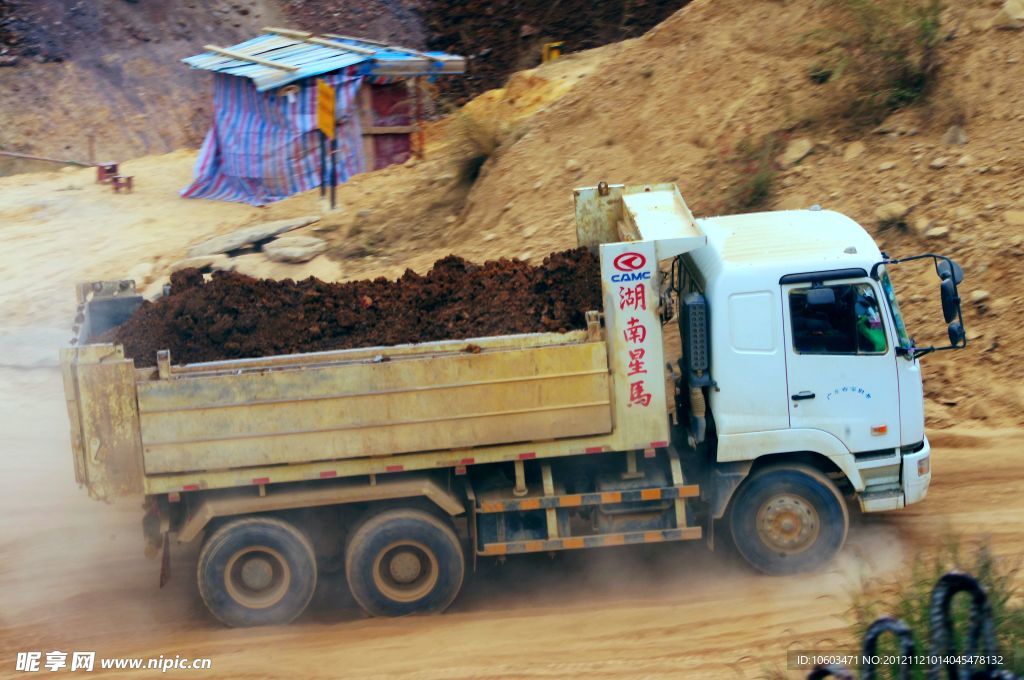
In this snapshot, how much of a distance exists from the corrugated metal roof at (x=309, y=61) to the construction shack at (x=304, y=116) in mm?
22

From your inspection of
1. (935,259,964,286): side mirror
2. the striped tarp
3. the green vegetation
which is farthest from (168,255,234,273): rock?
(935,259,964,286): side mirror

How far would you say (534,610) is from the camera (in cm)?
788

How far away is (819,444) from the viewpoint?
7.62 meters

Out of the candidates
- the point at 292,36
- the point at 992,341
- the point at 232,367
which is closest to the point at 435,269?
the point at 232,367

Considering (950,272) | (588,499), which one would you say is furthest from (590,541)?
(950,272)

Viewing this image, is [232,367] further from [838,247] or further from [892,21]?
[892,21]

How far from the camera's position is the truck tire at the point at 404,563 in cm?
765

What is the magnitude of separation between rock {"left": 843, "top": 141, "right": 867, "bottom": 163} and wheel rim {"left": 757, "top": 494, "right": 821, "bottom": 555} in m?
6.73

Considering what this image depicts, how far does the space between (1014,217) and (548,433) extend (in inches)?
279

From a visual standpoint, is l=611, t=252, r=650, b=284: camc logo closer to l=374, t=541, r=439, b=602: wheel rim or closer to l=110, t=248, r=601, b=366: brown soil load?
l=110, t=248, r=601, b=366: brown soil load

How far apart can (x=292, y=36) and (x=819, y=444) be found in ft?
59.2

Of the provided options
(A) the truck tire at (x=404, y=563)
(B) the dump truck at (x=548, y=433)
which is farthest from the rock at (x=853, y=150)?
(A) the truck tire at (x=404, y=563)

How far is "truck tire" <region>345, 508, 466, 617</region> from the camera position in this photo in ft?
25.1

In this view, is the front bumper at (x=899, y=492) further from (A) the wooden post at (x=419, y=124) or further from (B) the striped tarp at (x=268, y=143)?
(B) the striped tarp at (x=268, y=143)
